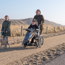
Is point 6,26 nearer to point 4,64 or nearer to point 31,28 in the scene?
point 31,28

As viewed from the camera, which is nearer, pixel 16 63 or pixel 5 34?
pixel 16 63

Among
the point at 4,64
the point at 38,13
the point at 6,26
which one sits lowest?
the point at 4,64

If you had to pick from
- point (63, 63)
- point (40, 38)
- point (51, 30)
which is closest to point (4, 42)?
point (40, 38)

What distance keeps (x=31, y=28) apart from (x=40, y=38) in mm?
873

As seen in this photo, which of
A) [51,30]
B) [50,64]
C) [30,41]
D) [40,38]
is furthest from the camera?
[51,30]

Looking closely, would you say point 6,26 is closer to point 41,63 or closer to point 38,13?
point 38,13

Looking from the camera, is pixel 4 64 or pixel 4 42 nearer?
pixel 4 64

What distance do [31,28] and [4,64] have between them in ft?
9.46

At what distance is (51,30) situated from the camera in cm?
2292

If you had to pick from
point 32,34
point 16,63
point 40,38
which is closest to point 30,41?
point 32,34

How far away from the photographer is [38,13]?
705 centimetres

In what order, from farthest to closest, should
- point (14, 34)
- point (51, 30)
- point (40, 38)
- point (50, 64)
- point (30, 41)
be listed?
point (51, 30), point (14, 34), point (40, 38), point (30, 41), point (50, 64)

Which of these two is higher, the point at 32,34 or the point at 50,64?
the point at 32,34

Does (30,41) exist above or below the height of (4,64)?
above
